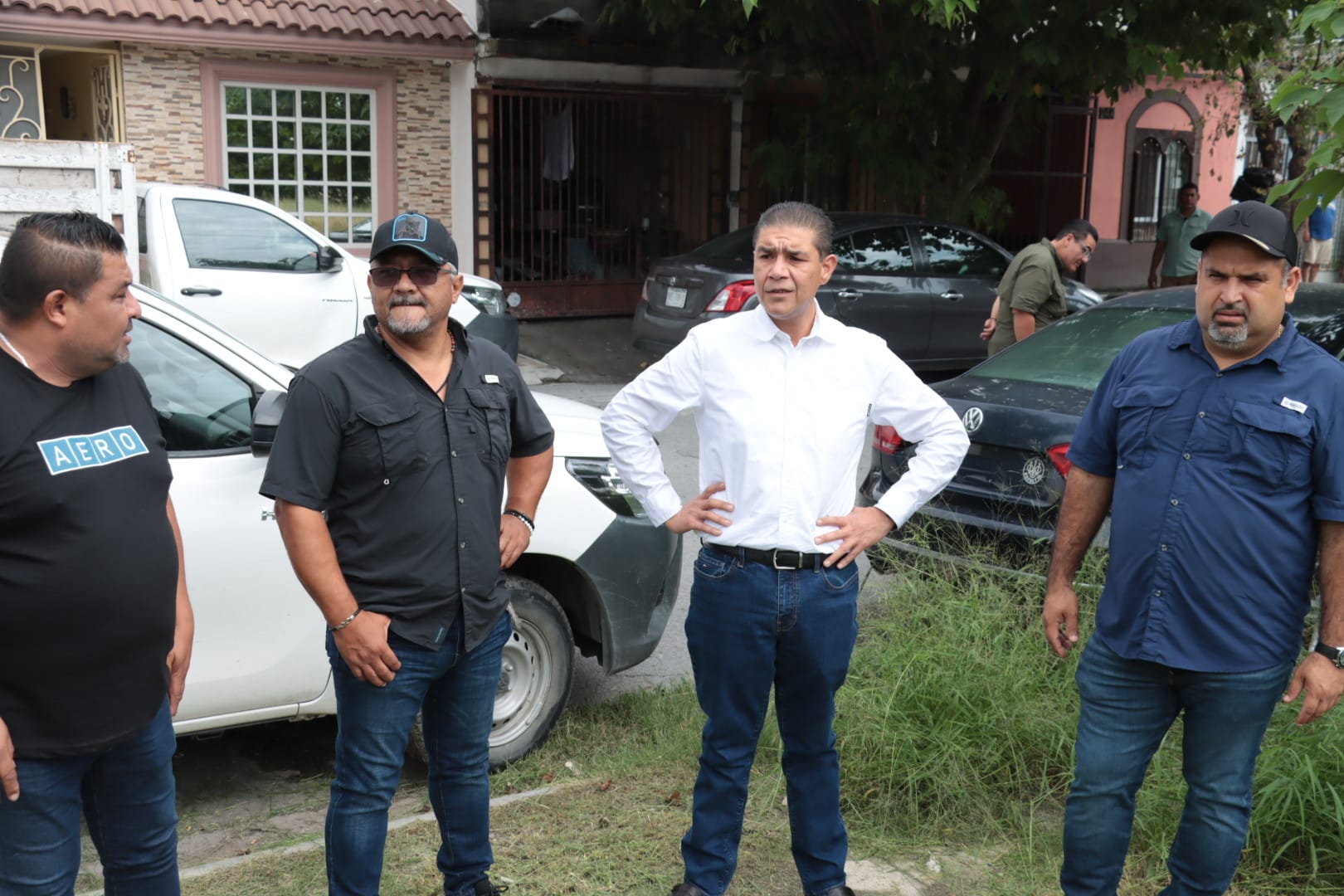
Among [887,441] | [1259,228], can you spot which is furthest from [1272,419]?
[887,441]

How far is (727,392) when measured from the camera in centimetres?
338

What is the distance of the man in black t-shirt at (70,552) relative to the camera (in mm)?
2592

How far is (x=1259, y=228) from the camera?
3006mm

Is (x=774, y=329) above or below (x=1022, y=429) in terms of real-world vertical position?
above

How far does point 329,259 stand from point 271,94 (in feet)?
14.4

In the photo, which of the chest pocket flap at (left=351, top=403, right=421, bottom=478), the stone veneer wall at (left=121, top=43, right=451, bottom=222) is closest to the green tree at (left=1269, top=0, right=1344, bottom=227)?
the chest pocket flap at (left=351, top=403, right=421, bottom=478)

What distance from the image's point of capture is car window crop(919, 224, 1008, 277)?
1234 cm

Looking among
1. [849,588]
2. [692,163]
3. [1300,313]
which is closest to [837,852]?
[849,588]

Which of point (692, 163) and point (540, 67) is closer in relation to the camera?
point (540, 67)

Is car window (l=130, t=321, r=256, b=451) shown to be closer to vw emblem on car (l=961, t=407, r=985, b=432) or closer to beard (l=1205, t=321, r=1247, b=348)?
beard (l=1205, t=321, r=1247, b=348)

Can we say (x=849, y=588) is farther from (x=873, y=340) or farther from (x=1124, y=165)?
(x=1124, y=165)

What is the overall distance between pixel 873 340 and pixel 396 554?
4.36ft

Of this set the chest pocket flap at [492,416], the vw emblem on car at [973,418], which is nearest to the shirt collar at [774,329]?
the chest pocket flap at [492,416]

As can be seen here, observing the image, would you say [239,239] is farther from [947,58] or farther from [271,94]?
[947,58]
